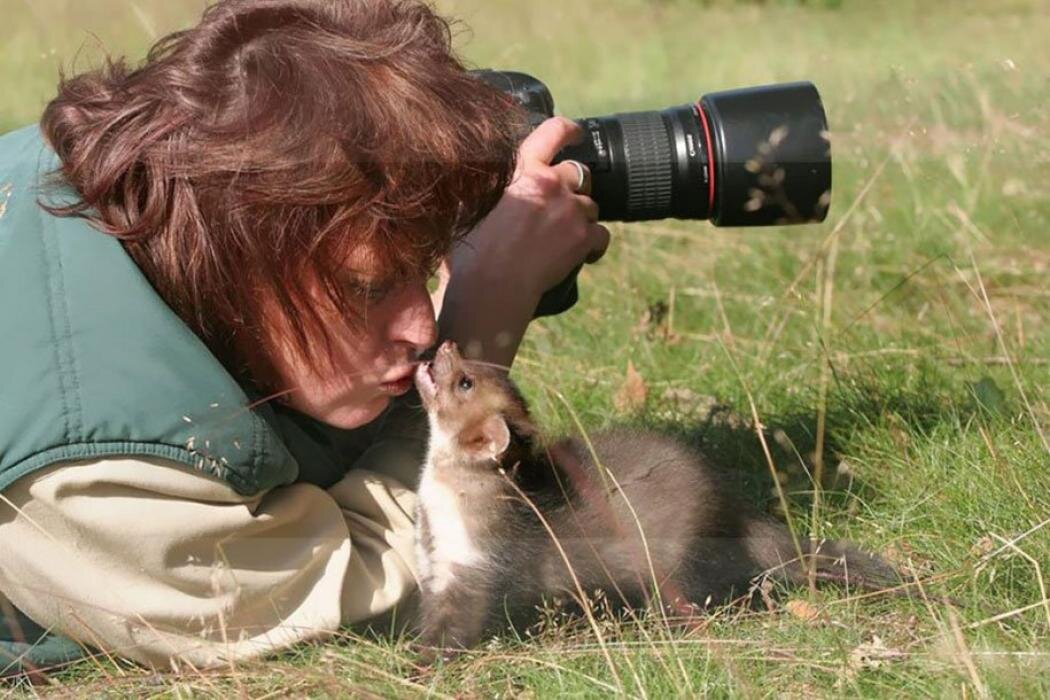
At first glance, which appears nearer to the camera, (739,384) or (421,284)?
(421,284)

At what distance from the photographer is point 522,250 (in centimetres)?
285

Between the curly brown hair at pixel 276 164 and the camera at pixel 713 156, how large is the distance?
1.28 ft

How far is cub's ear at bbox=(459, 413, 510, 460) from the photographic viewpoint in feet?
8.64

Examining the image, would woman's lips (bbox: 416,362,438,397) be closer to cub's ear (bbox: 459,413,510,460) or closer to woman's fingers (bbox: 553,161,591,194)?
cub's ear (bbox: 459,413,510,460)

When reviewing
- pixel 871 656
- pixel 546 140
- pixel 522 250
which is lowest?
pixel 871 656

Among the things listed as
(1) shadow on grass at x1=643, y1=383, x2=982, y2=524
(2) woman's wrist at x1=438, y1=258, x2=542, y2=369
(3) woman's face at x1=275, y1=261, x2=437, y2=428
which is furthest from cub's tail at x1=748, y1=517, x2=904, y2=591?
(3) woman's face at x1=275, y1=261, x2=437, y2=428

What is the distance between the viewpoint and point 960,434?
2.97 m

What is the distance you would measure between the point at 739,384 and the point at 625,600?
1.12m

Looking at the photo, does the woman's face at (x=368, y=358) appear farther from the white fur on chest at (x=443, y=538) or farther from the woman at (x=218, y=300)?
the white fur on chest at (x=443, y=538)

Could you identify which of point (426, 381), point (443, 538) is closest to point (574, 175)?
point (426, 381)

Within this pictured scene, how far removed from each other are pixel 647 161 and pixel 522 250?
0.29m

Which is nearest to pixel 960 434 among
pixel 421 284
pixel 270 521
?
pixel 421 284

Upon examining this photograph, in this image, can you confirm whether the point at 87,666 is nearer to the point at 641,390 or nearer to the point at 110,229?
the point at 110,229

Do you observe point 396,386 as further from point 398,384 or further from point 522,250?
point 522,250
